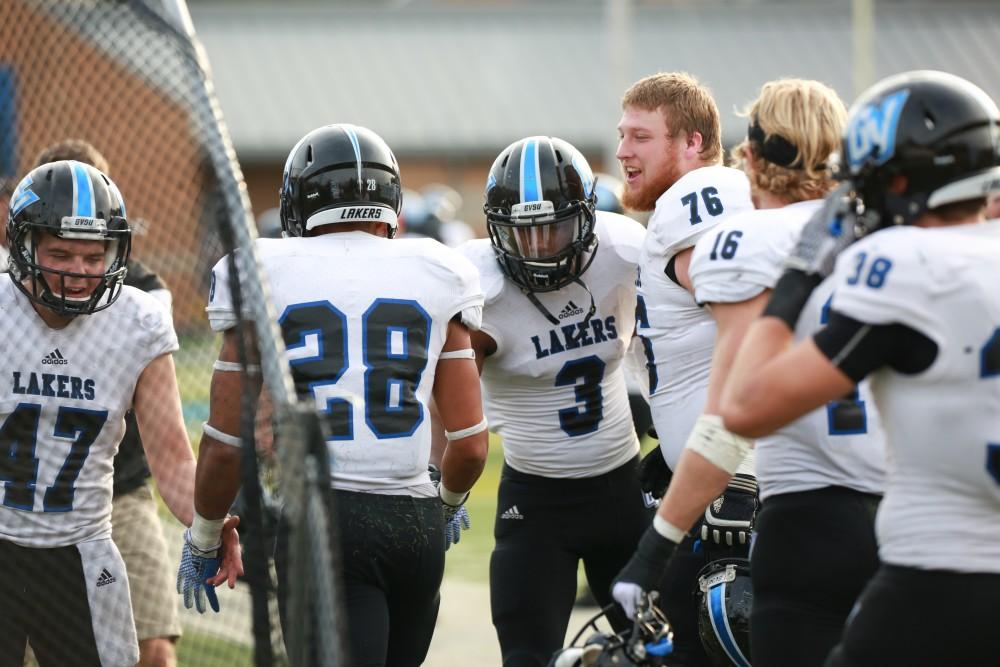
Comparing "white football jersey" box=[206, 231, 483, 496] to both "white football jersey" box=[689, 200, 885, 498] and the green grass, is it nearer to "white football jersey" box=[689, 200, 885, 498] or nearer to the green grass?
"white football jersey" box=[689, 200, 885, 498]

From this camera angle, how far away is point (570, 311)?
14.2ft

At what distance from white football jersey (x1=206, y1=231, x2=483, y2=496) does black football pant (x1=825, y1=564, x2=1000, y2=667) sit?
4.45 feet

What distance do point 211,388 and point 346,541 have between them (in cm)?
53

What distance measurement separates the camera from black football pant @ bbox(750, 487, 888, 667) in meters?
3.03

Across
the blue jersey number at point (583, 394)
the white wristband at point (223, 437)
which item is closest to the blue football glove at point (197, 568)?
the white wristband at point (223, 437)

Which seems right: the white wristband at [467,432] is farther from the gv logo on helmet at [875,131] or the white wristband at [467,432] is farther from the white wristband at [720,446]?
the gv logo on helmet at [875,131]

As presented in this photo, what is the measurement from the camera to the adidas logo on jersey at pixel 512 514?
14.5 ft

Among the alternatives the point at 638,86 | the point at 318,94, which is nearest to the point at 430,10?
the point at 318,94

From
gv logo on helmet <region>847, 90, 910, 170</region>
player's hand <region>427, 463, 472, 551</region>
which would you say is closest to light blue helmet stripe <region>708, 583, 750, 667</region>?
player's hand <region>427, 463, 472, 551</region>

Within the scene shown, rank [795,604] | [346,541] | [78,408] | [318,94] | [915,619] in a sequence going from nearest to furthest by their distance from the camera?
[915,619] < [795,604] < [346,541] < [78,408] < [318,94]

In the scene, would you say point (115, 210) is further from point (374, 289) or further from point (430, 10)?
point (430, 10)

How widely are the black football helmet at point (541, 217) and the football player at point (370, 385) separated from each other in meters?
0.55

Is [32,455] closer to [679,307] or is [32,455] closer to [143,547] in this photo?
[143,547]

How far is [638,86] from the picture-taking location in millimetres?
4250
